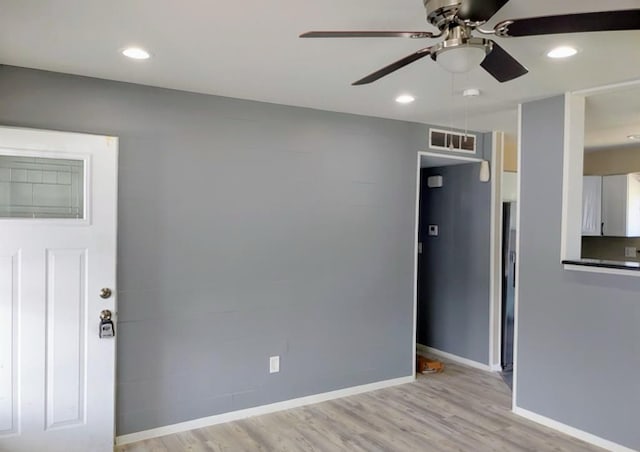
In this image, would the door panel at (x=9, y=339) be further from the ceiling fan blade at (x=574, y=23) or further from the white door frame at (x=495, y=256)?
the white door frame at (x=495, y=256)

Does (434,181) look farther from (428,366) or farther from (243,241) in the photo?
(243,241)

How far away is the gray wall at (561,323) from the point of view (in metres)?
3.16

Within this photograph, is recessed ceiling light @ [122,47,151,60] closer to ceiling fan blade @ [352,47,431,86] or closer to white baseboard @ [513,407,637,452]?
ceiling fan blade @ [352,47,431,86]

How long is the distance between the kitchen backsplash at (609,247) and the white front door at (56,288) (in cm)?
568

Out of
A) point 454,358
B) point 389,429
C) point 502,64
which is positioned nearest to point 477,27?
point 502,64

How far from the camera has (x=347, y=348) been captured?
418cm

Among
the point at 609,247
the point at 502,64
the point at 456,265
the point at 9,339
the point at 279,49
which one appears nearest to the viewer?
the point at 502,64

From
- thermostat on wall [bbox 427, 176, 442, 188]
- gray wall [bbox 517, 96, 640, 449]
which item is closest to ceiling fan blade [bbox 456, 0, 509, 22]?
gray wall [bbox 517, 96, 640, 449]

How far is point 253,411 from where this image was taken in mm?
3705

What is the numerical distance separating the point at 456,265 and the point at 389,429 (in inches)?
89.7

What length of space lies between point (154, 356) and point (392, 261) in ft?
7.44

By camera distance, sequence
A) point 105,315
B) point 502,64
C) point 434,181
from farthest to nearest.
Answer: point 434,181
point 105,315
point 502,64

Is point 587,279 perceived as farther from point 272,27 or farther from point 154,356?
point 154,356

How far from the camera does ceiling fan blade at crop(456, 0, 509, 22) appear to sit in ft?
5.23
